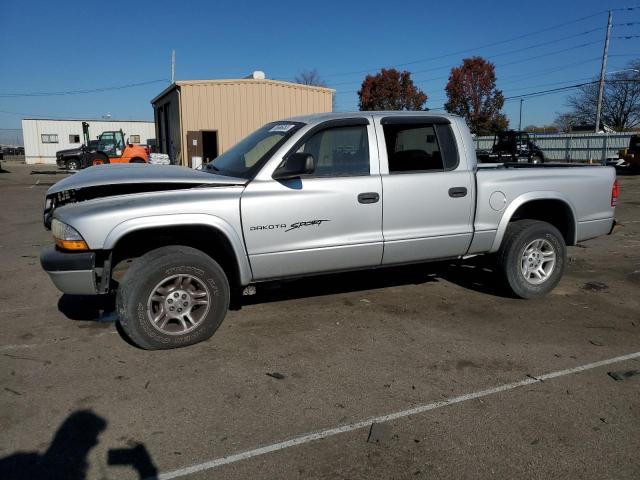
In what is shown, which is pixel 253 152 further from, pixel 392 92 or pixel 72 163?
pixel 392 92

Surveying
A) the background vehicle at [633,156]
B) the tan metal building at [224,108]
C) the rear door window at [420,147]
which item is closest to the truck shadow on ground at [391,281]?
the rear door window at [420,147]

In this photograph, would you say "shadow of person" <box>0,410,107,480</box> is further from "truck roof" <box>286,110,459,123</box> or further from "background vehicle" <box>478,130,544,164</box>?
"background vehicle" <box>478,130,544,164</box>

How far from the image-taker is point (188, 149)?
21391 mm

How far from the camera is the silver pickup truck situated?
4000 millimetres

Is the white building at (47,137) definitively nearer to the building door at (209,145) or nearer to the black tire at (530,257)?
the building door at (209,145)

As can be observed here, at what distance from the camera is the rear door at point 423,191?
474 cm

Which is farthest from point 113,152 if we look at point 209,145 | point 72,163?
point 209,145

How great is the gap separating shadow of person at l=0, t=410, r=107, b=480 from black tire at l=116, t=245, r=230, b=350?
102 cm

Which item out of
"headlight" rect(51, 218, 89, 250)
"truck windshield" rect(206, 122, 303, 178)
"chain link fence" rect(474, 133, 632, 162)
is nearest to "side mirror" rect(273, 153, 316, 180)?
"truck windshield" rect(206, 122, 303, 178)

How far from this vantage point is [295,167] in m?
4.22

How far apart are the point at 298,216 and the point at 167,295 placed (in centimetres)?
124

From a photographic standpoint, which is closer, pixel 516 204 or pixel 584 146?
pixel 516 204

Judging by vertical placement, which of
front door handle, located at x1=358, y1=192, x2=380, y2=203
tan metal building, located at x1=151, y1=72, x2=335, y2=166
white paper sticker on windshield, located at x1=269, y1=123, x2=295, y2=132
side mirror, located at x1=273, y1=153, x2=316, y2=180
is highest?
tan metal building, located at x1=151, y1=72, x2=335, y2=166

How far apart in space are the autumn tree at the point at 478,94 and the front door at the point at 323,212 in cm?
5167
